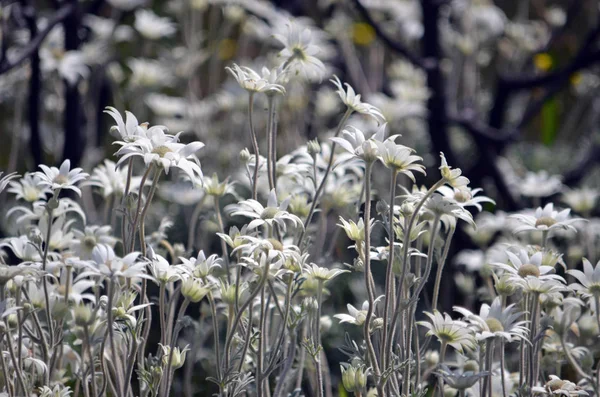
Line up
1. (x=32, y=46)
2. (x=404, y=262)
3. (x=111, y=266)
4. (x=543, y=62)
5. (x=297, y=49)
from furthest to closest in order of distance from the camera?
(x=543, y=62)
(x=32, y=46)
(x=297, y=49)
(x=404, y=262)
(x=111, y=266)

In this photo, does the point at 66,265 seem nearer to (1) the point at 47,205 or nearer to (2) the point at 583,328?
(1) the point at 47,205

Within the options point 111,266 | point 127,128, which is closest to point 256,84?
point 127,128

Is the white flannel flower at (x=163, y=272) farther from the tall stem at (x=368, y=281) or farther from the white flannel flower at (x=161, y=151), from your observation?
the tall stem at (x=368, y=281)

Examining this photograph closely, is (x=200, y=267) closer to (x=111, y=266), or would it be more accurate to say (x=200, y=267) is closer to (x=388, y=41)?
(x=111, y=266)

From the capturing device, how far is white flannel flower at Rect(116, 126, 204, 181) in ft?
3.92

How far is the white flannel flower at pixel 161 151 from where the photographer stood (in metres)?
1.19

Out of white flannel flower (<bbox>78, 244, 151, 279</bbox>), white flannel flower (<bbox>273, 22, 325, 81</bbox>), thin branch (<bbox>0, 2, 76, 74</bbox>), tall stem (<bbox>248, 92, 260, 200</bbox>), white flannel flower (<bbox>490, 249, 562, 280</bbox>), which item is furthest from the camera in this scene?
thin branch (<bbox>0, 2, 76, 74</bbox>)

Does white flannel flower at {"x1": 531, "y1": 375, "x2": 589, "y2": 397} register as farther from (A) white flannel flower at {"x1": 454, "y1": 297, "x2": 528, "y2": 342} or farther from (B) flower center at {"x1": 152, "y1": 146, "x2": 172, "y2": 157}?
(B) flower center at {"x1": 152, "y1": 146, "x2": 172, "y2": 157}

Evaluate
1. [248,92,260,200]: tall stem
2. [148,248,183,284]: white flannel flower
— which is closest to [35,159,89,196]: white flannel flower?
[148,248,183,284]: white flannel flower

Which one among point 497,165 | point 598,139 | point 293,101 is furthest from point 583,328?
point 598,139

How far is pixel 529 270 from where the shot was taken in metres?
1.32

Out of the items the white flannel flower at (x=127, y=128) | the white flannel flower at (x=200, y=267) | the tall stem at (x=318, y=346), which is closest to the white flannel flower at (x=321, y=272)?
the tall stem at (x=318, y=346)

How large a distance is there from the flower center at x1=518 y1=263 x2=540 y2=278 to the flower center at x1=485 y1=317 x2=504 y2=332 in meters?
0.12

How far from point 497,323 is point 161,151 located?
673 millimetres
